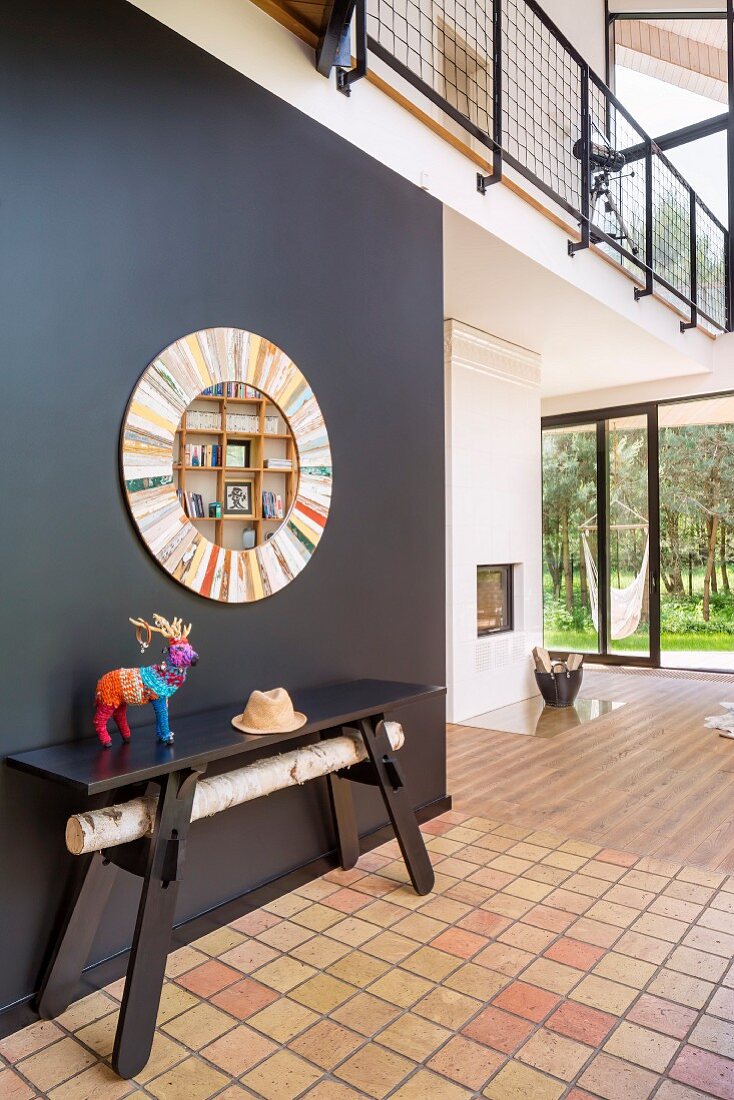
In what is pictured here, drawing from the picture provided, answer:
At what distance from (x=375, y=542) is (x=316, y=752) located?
953 mm

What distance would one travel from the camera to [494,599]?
5742mm

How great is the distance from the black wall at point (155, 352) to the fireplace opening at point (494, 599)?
→ 236cm

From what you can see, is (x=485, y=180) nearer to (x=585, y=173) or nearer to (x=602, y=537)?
(x=585, y=173)

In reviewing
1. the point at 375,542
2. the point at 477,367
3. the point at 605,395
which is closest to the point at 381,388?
the point at 375,542

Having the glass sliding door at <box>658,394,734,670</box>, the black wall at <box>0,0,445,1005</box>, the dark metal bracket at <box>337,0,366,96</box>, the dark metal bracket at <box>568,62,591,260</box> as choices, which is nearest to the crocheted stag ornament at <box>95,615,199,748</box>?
the black wall at <box>0,0,445,1005</box>

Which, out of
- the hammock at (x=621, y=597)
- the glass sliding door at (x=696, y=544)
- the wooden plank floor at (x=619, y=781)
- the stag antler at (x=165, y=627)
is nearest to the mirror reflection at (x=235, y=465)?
the stag antler at (x=165, y=627)

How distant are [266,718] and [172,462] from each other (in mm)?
782

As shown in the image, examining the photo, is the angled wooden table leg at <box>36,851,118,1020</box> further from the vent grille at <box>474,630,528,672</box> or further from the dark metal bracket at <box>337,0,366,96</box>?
the vent grille at <box>474,630,528,672</box>

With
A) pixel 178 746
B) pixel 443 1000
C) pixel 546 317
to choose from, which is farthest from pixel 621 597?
pixel 178 746

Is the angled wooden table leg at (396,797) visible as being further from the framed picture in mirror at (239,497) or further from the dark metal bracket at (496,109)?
the dark metal bracket at (496,109)

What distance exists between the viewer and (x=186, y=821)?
1786mm

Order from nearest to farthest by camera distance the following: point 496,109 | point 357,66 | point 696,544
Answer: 1. point 357,66
2. point 496,109
3. point 696,544

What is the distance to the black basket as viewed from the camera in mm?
5512

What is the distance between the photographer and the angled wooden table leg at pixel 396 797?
241 centimetres
